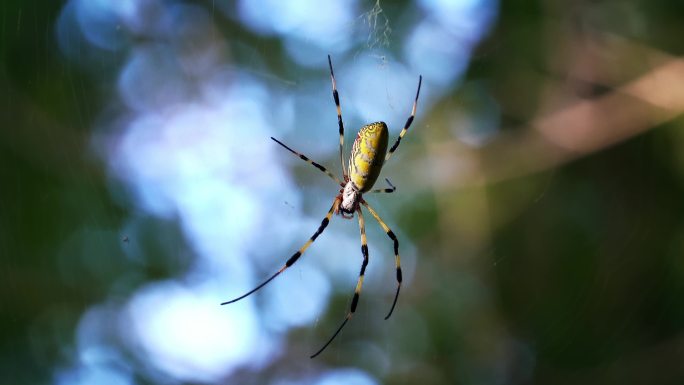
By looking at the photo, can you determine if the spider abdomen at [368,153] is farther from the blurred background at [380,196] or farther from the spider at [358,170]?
the blurred background at [380,196]

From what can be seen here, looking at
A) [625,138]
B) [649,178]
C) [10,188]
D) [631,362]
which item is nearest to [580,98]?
[625,138]

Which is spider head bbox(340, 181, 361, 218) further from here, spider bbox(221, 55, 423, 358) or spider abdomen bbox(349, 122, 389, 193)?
spider abdomen bbox(349, 122, 389, 193)

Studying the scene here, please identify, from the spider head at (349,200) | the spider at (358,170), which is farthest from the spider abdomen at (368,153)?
the spider head at (349,200)

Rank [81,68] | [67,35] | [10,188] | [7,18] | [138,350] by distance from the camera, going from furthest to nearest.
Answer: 1. [138,350]
2. [81,68]
3. [67,35]
4. [10,188]
5. [7,18]

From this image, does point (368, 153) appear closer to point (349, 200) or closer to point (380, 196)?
point (349, 200)

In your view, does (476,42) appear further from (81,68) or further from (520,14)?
(81,68)
